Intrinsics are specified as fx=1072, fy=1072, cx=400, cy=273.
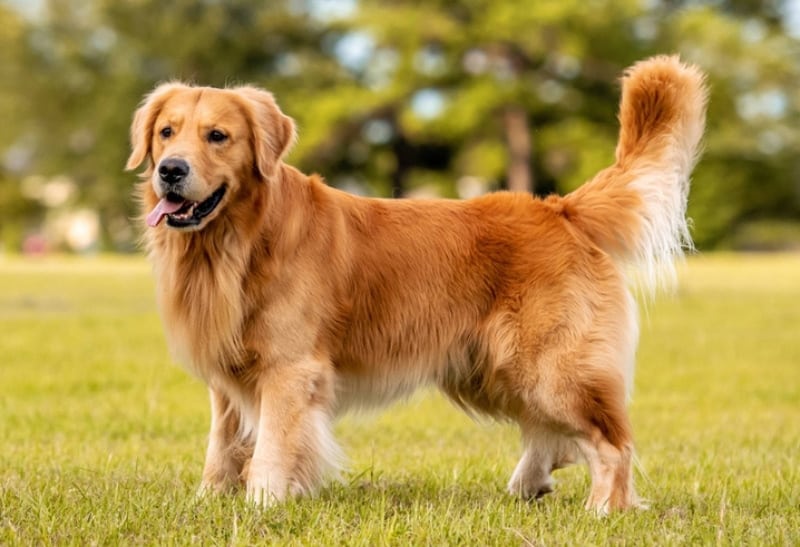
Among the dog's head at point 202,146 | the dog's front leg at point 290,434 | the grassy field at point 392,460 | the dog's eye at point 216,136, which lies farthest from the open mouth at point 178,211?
the grassy field at point 392,460

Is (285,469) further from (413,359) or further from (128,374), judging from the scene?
(128,374)

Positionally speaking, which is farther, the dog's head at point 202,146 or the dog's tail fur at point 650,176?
the dog's tail fur at point 650,176

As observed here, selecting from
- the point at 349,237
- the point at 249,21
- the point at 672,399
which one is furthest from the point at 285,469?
the point at 249,21

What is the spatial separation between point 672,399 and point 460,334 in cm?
474

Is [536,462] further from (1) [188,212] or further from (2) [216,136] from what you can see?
(2) [216,136]

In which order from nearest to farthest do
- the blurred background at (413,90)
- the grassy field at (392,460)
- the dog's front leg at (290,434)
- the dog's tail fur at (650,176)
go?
the grassy field at (392,460) → the dog's front leg at (290,434) → the dog's tail fur at (650,176) → the blurred background at (413,90)

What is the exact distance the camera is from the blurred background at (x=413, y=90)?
4103 centimetres

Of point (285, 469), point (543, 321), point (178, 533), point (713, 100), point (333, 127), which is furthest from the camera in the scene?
point (333, 127)

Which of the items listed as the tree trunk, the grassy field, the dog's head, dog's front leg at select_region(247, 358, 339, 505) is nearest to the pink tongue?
the dog's head

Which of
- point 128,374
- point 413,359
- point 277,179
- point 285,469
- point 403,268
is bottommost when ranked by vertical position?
point 128,374

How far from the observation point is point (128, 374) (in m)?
10.1

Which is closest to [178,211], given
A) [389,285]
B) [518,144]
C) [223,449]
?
[389,285]

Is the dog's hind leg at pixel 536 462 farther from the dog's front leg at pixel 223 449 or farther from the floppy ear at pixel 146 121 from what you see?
the floppy ear at pixel 146 121

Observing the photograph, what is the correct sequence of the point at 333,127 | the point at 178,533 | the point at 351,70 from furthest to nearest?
the point at 351,70 → the point at 333,127 → the point at 178,533
